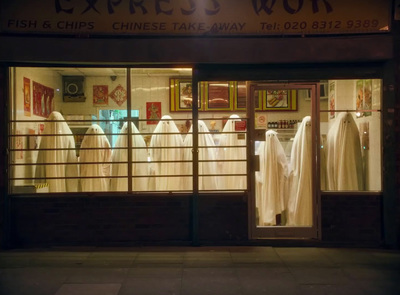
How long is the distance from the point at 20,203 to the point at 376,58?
601 cm

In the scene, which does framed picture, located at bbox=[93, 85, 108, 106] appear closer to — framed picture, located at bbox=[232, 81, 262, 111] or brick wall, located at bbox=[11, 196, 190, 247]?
brick wall, located at bbox=[11, 196, 190, 247]

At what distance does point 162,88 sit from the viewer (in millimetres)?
8766

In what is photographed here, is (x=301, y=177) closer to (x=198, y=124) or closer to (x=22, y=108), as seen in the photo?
(x=198, y=124)

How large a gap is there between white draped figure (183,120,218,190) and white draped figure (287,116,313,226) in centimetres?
136

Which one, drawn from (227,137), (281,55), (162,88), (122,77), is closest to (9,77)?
(122,77)

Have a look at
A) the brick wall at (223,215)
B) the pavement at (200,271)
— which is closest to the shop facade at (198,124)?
the brick wall at (223,215)

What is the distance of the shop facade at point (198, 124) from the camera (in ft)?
27.2

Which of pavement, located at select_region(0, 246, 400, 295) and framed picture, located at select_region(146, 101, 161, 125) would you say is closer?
pavement, located at select_region(0, 246, 400, 295)

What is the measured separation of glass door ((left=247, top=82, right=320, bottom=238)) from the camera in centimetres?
862

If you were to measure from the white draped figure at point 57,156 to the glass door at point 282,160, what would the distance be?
290 centimetres

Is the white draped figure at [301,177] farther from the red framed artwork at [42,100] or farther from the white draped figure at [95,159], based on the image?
the red framed artwork at [42,100]

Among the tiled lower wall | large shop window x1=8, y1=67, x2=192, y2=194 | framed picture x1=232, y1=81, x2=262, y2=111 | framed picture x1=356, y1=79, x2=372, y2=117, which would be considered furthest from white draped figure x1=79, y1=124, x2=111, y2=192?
framed picture x1=356, y1=79, x2=372, y2=117

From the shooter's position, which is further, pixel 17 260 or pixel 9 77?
pixel 9 77

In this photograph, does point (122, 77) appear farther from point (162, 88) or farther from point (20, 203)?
point (20, 203)
